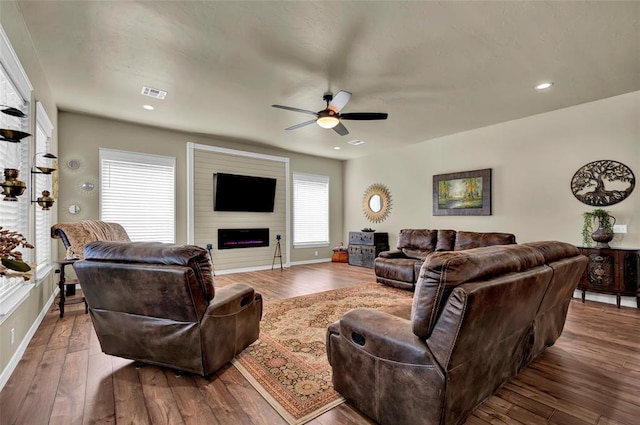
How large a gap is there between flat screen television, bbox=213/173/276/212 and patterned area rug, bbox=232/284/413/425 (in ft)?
9.64

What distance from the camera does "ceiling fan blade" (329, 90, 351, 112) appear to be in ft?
11.2

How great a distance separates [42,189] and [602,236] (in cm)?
735

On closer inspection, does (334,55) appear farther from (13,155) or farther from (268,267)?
(268,267)

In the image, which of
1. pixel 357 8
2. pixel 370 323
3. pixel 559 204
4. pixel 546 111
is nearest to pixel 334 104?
pixel 357 8

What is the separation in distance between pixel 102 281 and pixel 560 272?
3220mm

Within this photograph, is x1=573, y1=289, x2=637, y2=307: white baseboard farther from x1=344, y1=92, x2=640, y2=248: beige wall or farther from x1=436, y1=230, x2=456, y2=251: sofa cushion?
x1=436, y1=230, x2=456, y2=251: sofa cushion

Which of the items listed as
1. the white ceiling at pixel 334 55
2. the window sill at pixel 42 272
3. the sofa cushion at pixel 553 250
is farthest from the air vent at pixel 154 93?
the sofa cushion at pixel 553 250

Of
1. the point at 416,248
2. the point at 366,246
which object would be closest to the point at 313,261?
the point at 366,246

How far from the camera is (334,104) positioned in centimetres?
367

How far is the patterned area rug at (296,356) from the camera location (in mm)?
1953

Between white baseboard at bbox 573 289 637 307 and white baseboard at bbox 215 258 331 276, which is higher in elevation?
white baseboard at bbox 573 289 637 307

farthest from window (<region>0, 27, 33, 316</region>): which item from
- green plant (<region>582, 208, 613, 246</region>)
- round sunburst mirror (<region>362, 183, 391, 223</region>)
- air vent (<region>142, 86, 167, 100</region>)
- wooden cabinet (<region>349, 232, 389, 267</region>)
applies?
green plant (<region>582, 208, 613, 246</region>)

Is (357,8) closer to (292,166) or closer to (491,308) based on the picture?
(491,308)

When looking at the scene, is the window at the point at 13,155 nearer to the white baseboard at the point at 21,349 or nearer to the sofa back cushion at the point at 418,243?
the white baseboard at the point at 21,349
